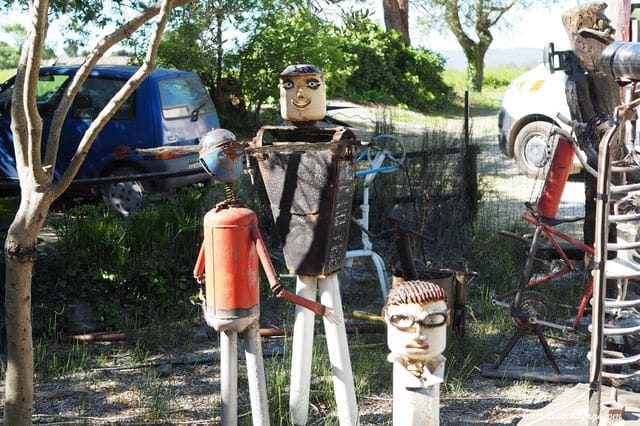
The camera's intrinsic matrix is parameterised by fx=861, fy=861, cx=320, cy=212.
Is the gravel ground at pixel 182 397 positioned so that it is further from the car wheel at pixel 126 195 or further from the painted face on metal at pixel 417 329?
the car wheel at pixel 126 195

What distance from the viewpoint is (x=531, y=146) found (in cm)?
1121

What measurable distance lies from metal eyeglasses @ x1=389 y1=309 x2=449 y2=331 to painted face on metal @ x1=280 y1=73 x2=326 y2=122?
1.46 metres

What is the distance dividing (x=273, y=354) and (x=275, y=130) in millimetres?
1601

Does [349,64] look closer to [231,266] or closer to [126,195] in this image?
[126,195]

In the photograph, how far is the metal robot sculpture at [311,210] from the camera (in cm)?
386

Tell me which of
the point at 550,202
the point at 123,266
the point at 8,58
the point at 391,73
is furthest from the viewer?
the point at 391,73

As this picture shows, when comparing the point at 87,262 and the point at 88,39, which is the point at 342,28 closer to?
the point at 87,262

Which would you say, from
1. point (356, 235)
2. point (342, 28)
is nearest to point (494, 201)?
point (356, 235)

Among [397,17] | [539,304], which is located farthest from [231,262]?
[397,17]

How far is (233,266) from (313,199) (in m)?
0.59

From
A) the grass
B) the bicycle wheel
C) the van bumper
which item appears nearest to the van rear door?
the van bumper

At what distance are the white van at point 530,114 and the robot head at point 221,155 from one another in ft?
25.5

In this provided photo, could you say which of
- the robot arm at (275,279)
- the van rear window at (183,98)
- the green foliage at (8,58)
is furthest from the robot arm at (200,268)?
the green foliage at (8,58)

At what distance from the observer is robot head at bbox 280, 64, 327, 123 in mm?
3971
